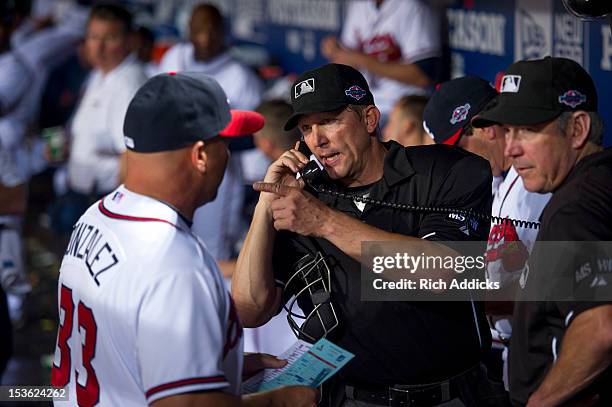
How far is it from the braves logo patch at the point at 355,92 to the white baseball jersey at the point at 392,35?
132 inches

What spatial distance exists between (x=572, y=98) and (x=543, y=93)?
0.09m

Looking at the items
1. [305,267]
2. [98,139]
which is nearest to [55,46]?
[98,139]

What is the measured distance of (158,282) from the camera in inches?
99.5

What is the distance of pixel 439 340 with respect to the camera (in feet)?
10.9

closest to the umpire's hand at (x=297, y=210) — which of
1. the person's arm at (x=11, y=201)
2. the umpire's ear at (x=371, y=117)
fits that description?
the umpire's ear at (x=371, y=117)

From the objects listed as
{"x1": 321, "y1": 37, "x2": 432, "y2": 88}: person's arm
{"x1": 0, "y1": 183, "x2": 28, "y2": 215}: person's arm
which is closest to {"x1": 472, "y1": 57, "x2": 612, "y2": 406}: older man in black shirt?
{"x1": 321, "y1": 37, "x2": 432, "y2": 88}: person's arm

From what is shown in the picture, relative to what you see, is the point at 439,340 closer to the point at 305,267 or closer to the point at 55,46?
the point at 305,267

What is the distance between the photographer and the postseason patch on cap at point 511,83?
319cm

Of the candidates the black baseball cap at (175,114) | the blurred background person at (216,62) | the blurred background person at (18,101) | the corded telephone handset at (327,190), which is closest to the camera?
the black baseball cap at (175,114)

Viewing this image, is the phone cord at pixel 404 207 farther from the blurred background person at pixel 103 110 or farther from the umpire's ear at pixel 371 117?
the blurred background person at pixel 103 110

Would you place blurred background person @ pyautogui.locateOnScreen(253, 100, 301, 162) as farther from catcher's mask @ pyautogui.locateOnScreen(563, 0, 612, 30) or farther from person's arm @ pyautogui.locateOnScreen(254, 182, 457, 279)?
person's arm @ pyautogui.locateOnScreen(254, 182, 457, 279)

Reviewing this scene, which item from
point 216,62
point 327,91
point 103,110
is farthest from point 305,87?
point 216,62

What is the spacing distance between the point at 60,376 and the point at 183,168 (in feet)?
2.43

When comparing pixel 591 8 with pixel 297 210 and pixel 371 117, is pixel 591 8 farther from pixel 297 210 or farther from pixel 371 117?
pixel 297 210
